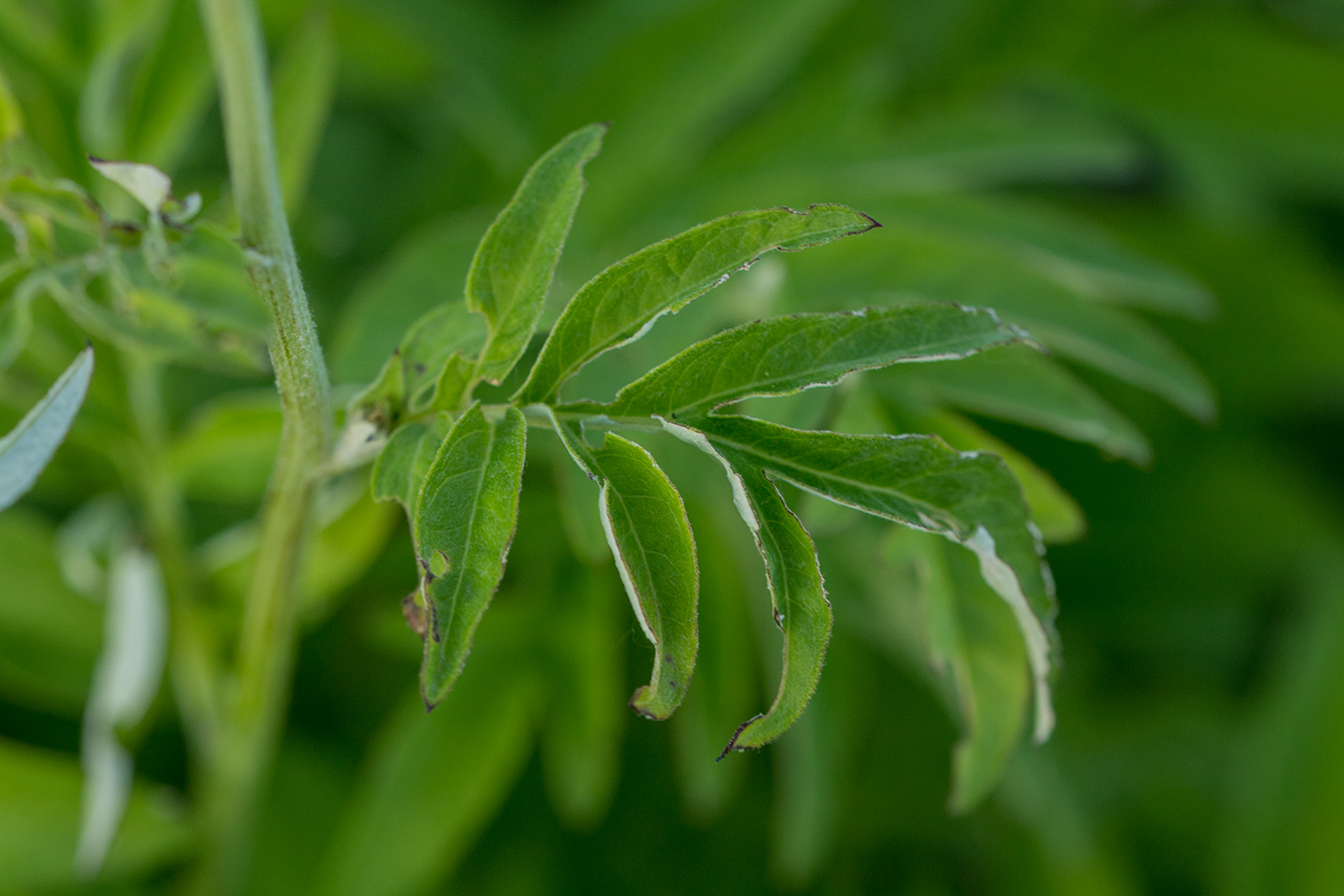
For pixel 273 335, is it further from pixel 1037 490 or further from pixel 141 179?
pixel 1037 490

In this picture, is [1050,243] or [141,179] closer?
[141,179]

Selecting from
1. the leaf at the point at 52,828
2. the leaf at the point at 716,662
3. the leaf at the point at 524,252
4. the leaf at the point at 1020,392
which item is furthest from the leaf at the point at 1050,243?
the leaf at the point at 52,828

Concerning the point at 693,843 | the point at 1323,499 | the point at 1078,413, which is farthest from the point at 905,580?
the point at 1323,499

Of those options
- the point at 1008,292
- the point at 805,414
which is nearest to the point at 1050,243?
the point at 1008,292

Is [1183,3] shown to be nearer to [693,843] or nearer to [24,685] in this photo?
[693,843]

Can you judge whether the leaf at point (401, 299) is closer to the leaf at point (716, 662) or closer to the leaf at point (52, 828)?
the leaf at point (716, 662)

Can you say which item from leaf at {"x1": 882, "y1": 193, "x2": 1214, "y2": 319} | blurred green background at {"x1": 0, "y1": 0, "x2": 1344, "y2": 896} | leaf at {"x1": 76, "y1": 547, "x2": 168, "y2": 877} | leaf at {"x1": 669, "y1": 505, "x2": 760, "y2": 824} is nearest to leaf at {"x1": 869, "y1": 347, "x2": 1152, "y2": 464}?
blurred green background at {"x1": 0, "y1": 0, "x2": 1344, "y2": 896}

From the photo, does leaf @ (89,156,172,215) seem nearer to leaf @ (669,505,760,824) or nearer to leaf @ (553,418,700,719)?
leaf @ (553,418,700,719)
